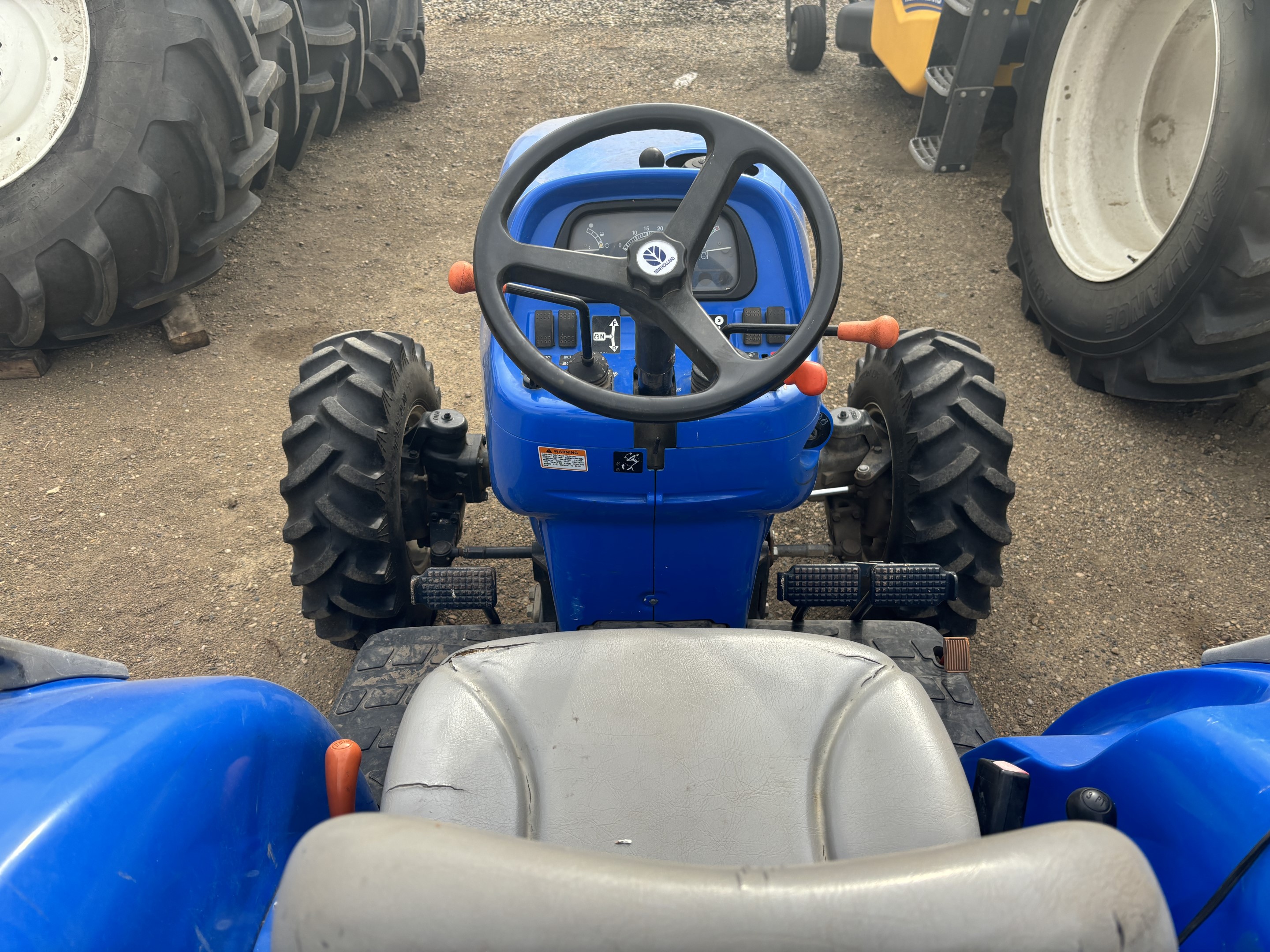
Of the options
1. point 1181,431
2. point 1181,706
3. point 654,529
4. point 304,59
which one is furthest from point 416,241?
point 1181,706

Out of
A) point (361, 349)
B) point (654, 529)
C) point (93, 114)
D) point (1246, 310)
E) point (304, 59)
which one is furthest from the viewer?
point (304, 59)

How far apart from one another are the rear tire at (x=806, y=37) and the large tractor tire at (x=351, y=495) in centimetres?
462

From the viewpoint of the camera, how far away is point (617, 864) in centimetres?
61

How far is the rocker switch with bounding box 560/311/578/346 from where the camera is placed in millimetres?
1679

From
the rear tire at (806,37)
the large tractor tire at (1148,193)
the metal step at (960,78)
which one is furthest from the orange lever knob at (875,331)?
the rear tire at (806,37)

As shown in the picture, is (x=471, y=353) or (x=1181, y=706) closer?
(x=1181, y=706)

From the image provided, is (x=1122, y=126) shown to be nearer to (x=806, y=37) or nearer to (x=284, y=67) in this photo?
(x=806, y=37)

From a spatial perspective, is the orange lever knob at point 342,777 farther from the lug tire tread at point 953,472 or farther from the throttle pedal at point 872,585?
the lug tire tread at point 953,472

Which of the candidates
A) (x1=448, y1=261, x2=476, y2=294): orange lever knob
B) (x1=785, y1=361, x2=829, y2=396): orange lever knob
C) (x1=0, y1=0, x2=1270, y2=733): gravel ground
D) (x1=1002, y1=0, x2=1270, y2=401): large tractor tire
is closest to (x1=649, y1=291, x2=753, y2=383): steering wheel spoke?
(x1=785, y1=361, x2=829, y2=396): orange lever knob

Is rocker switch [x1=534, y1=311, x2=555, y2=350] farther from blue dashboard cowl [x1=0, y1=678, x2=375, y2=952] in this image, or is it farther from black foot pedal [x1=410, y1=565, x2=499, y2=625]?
blue dashboard cowl [x1=0, y1=678, x2=375, y2=952]

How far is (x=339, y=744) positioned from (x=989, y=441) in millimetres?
1615

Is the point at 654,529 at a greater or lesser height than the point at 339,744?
lesser

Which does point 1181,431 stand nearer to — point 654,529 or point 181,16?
point 654,529

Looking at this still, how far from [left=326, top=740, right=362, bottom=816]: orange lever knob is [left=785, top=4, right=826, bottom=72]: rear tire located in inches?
226
